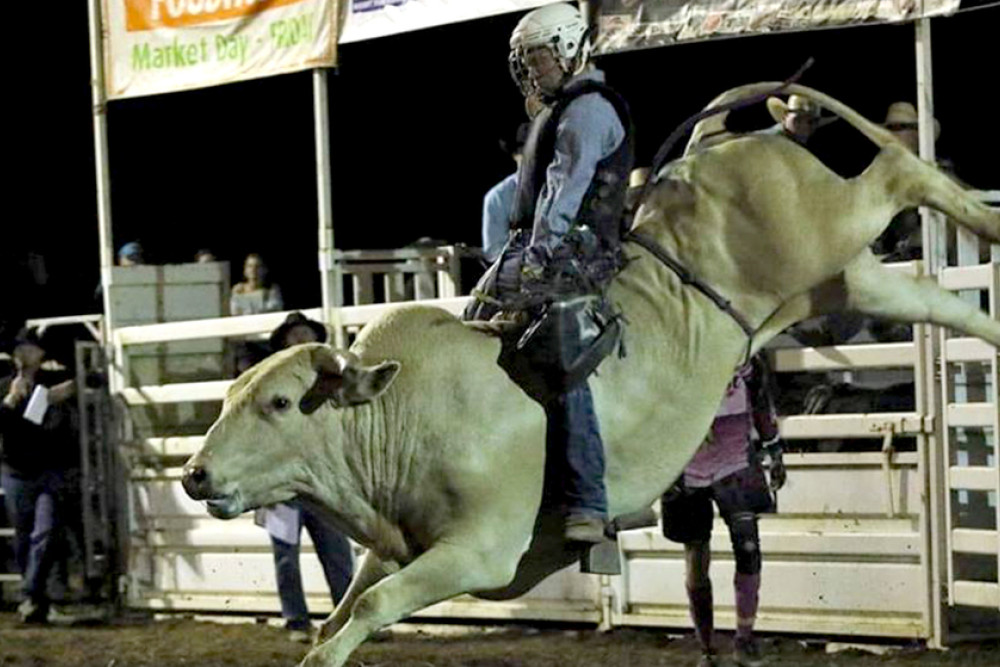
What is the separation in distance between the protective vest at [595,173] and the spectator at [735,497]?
165cm

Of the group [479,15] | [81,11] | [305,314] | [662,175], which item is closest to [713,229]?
[662,175]

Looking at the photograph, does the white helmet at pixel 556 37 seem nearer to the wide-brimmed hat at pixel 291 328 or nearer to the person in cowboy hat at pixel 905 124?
the person in cowboy hat at pixel 905 124

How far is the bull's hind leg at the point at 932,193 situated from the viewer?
23.9ft

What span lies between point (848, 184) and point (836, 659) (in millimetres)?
2540

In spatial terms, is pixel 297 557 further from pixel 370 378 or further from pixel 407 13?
pixel 370 378

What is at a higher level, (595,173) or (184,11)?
(184,11)

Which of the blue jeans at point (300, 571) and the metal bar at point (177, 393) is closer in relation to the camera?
the blue jeans at point (300, 571)

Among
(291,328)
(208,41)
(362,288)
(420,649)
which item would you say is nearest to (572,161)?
(291,328)

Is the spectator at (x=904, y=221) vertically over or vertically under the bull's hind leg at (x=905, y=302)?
over

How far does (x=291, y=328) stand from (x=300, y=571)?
1486 millimetres

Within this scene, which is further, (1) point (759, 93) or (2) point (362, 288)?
(2) point (362, 288)

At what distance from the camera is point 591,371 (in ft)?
22.3

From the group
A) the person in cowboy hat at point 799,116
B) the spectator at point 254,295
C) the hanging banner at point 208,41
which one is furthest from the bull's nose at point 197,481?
the spectator at point 254,295

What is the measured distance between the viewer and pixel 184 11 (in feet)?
37.9
